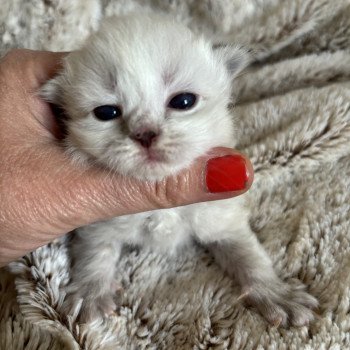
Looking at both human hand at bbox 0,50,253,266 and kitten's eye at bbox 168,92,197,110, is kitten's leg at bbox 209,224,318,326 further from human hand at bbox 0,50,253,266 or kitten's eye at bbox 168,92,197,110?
kitten's eye at bbox 168,92,197,110

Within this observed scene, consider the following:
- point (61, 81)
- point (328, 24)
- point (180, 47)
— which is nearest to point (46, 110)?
point (61, 81)

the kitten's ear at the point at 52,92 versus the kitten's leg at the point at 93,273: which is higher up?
the kitten's ear at the point at 52,92

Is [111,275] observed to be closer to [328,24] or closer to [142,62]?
[142,62]

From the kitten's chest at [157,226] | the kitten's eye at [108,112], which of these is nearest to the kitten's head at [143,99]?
the kitten's eye at [108,112]

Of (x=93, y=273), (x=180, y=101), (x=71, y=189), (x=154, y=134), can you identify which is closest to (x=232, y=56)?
(x=180, y=101)

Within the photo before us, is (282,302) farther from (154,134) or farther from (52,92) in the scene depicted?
(52,92)

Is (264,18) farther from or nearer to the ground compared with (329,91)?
farther from the ground

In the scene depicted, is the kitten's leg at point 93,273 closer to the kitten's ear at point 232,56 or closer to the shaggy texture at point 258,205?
the shaggy texture at point 258,205
